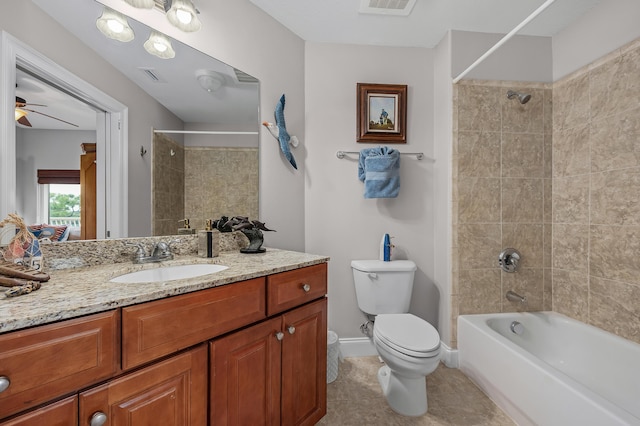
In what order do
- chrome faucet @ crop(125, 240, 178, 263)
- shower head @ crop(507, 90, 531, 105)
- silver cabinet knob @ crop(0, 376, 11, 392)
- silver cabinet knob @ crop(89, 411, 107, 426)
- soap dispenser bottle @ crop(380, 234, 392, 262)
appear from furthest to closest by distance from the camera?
soap dispenser bottle @ crop(380, 234, 392, 262) → shower head @ crop(507, 90, 531, 105) → chrome faucet @ crop(125, 240, 178, 263) → silver cabinet knob @ crop(89, 411, 107, 426) → silver cabinet knob @ crop(0, 376, 11, 392)

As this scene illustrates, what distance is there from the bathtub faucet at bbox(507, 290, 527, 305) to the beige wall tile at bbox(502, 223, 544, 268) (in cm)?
21

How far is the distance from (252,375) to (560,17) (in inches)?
110

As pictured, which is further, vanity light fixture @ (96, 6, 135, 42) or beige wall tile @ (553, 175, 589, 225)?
beige wall tile @ (553, 175, 589, 225)

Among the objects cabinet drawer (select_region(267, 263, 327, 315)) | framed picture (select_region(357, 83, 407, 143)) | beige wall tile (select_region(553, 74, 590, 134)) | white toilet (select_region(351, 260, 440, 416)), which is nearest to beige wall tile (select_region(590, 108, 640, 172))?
beige wall tile (select_region(553, 74, 590, 134))

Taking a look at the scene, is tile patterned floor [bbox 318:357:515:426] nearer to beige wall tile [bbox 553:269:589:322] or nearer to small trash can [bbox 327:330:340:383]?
small trash can [bbox 327:330:340:383]

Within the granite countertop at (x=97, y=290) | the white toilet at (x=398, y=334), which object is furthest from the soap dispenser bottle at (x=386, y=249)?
the granite countertop at (x=97, y=290)

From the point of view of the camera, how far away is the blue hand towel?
1.90 metres

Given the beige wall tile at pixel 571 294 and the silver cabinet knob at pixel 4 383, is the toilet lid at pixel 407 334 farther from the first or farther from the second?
the silver cabinet knob at pixel 4 383

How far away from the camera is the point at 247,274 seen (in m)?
1.01

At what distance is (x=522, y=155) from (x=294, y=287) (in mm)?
1914

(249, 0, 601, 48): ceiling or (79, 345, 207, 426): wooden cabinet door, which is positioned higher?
(249, 0, 601, 48): ceiling

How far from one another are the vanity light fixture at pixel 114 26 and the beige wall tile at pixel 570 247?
2.80 metres

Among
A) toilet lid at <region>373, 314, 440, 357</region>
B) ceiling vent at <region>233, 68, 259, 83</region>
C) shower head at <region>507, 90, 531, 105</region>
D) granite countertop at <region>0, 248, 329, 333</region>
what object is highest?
ceiling vent at <region>233, 68, 259, 83</region>

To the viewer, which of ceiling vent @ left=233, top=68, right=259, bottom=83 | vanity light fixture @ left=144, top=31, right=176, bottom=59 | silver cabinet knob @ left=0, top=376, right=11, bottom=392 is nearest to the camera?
silver cabinet knob @ left=0, top=376, right=11, bottom=392
